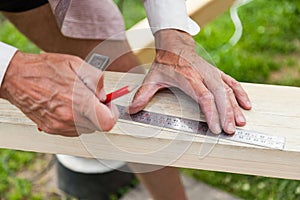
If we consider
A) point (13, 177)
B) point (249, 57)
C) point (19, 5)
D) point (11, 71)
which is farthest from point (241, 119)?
point (249, 57)

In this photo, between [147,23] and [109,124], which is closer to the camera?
[109,124]

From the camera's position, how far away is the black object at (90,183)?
2195mm

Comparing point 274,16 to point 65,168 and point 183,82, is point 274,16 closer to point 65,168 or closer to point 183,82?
point 65,168

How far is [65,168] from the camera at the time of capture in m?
2.20

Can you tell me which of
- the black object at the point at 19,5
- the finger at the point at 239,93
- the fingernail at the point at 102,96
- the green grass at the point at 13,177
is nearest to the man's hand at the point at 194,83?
the finger at the point at 239,93

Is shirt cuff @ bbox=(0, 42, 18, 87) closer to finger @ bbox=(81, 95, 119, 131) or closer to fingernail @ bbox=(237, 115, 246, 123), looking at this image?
finger @ bbox=(81, 95, 119, 131)

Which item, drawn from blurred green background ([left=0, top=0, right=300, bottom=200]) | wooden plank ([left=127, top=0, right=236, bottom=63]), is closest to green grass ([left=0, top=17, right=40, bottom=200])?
blurred green background ([left=0, top=0, right=300, bottom=200])

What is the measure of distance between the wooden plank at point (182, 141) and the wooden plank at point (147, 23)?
516 millimetres

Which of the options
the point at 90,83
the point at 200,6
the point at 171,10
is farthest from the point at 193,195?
the point at 90,83

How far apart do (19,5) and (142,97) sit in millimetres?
645

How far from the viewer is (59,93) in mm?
1162

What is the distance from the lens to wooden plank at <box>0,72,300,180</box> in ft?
3.96

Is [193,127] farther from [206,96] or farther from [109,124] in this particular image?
[109,124]

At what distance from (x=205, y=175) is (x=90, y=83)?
4.44ft
